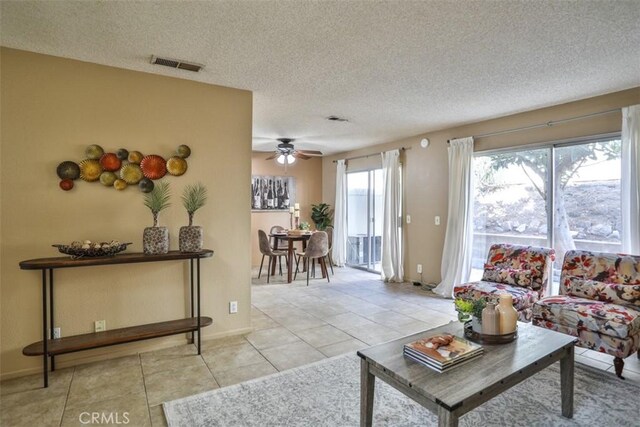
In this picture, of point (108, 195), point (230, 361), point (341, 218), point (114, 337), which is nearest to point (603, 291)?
point (230, 361)

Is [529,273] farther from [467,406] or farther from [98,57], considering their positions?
[98,57]

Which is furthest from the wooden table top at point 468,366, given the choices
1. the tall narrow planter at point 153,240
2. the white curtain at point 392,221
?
the white curtain at point 392,221

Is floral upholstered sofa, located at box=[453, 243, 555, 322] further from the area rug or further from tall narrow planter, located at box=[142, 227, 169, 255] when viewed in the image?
tall narrow planter, located at box=[142, 227, 169, 255]

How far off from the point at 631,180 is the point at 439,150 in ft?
8.01

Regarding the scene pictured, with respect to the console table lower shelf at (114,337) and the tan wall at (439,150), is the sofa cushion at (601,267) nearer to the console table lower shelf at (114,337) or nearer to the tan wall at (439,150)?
the tan wall at (439,150)

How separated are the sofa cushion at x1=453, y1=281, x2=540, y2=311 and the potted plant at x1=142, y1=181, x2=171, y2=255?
2985 mm

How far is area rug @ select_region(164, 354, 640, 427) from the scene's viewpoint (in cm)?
210

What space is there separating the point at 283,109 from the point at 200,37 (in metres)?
1.85

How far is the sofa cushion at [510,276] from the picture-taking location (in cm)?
365

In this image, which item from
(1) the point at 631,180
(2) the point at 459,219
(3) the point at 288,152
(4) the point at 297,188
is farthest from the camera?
(4) the point at 297,188

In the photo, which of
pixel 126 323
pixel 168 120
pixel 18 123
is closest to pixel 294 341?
pixel 126 323

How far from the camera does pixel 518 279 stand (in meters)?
3.71

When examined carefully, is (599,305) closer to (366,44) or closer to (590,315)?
(590,315)

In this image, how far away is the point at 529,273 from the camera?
12.0ft
